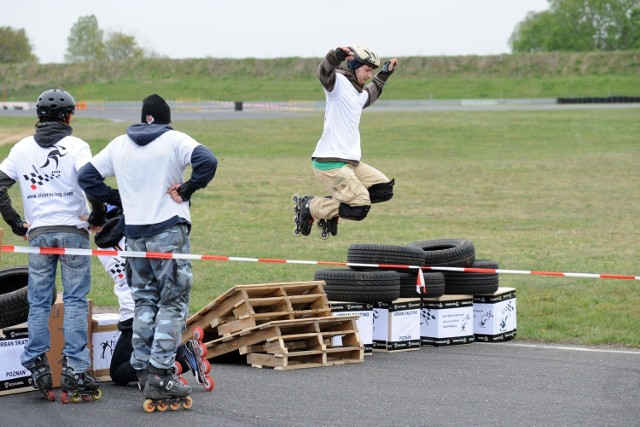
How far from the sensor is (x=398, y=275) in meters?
11.1

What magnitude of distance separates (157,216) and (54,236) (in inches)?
39.3

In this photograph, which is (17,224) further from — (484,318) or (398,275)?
(484,318)

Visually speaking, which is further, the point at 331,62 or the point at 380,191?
the point at 380,191

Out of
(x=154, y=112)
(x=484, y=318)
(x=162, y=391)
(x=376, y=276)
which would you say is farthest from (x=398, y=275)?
(x=154, y=112)

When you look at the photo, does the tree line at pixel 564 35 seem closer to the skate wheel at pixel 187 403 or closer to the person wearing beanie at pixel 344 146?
the person wearing beanie at pixel 344 146

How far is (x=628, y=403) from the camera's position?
8.55 meters

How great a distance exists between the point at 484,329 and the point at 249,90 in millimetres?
60516

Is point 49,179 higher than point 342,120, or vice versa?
point 342,120

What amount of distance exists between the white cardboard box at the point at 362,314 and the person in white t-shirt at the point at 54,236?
3111 mm

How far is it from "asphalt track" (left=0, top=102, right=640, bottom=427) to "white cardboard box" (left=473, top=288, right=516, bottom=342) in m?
0.68

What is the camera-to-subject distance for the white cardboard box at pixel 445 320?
37.3 feet

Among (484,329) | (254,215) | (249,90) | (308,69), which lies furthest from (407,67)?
(484,329)

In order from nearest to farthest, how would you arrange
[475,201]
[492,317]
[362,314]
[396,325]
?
[362,314]
[396,325]
[492,317]
[475,201]

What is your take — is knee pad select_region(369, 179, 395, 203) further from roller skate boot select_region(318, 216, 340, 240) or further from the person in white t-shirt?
the person in white t-shirt
